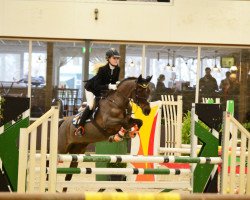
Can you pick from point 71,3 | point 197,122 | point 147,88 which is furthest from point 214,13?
point 197,122

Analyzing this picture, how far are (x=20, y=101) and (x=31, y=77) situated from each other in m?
9.42

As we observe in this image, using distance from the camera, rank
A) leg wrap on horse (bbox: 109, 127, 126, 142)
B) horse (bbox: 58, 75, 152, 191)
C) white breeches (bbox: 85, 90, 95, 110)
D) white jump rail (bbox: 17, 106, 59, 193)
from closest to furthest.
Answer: white jump rail (bbox: 17, 106, 59, 193) < leg wrap on horse (bbox: 109, 127, 126, 142) < horse (bbox: 58, 75, 152, 191) < white breeches (bbox: 85, 90, 95, 110)

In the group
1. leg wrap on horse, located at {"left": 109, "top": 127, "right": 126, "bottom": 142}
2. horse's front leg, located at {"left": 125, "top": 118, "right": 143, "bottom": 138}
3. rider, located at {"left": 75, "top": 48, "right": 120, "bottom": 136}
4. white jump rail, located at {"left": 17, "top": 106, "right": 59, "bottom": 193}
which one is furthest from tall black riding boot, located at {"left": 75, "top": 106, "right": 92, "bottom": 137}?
white jump rail, located at {"left": 17, "top": 106, "right": 59, "bottom": 193}

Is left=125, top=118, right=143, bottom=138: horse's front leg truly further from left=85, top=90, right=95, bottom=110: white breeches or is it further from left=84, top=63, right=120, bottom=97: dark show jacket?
left=85, top=90, right=95, bottom=110: white breeches

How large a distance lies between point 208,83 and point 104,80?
7.20 metres

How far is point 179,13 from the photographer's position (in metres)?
13.8

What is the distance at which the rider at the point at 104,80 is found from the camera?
24.4ft

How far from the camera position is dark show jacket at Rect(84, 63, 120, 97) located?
746cm

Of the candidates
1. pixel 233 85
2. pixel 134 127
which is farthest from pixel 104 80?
pixel 233 85

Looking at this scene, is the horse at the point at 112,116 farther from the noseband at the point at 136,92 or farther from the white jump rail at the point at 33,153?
the white jump rail at the point at 33,153

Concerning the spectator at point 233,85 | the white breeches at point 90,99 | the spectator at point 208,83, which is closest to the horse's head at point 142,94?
the white breeches at point 90,99

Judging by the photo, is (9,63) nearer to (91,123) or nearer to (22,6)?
(22,6)

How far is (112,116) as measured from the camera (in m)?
7.26

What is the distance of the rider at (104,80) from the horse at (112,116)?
0.07 metres
